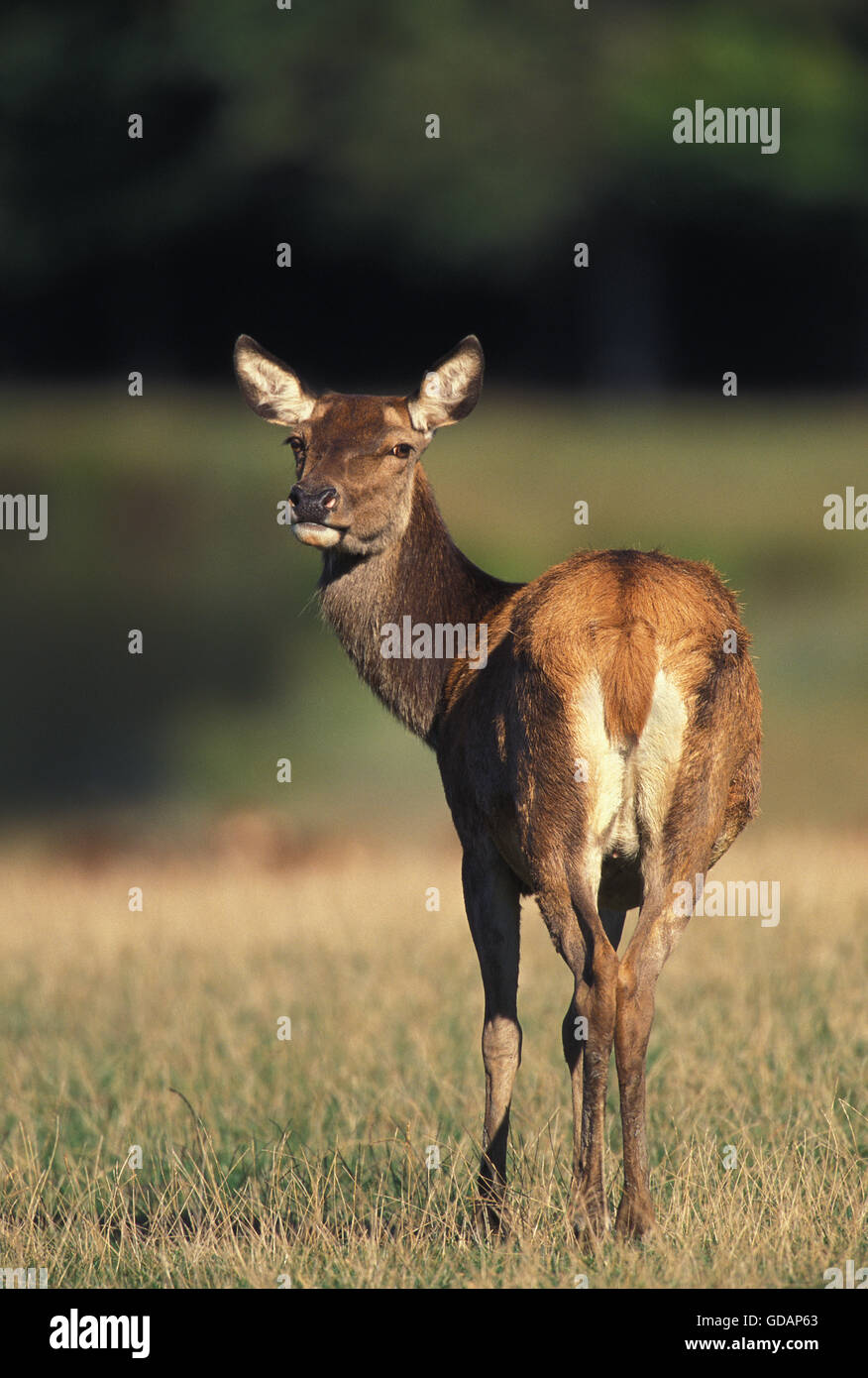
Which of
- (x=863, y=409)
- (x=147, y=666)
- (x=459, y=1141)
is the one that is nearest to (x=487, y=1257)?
(x=459, y=1141)

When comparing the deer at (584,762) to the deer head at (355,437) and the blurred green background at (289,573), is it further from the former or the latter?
the blurred green background at (289,573)

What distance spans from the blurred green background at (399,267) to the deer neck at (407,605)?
18033 millimetres

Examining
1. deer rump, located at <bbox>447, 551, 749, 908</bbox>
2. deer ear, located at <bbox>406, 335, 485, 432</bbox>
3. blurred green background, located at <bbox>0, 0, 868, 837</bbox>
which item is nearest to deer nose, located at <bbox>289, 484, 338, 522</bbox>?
deer ear, located at <bbox>406, 335, 485, 432</bbox>

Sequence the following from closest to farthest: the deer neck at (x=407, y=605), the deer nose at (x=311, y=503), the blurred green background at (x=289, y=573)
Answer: the deer nose at (x=311, y=503)
the deer neck at (x=407, y=605)
the blurred green background at (x=289, y=573)

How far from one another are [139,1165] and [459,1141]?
1094 mm

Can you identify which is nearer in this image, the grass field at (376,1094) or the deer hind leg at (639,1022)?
the deer hind leg at (639,1022)

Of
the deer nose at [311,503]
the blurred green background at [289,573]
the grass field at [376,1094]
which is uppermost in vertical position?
the blurred green background at [289,573]

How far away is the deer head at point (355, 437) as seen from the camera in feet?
20.7

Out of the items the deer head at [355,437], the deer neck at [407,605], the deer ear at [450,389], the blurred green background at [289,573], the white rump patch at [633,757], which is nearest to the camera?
the white rump patch at [633,757]

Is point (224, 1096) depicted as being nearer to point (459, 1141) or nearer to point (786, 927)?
point (459, 1141)

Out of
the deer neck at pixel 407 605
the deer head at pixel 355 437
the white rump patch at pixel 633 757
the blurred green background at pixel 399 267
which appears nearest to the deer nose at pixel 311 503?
the deer head at pixel 355 437

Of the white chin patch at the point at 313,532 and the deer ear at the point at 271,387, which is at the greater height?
the deer ear at the point at 271,387

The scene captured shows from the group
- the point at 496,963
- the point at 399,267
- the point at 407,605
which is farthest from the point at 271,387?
the point at 399,267
